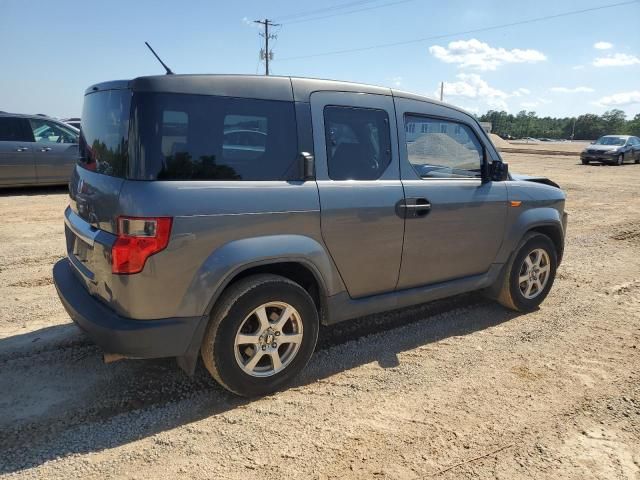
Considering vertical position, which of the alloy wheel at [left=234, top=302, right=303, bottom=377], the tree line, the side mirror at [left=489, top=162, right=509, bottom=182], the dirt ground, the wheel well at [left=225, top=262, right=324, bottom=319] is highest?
the tree line

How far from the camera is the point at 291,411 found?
2.94 metres

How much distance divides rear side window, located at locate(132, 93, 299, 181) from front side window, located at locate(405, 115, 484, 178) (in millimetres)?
1087

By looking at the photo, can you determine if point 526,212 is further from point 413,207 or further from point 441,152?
point 413,207

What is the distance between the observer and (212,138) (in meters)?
2.75

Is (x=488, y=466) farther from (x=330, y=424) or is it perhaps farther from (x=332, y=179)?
(x=332, y=179)

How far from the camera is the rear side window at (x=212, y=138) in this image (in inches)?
102

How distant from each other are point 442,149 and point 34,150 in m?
9.39

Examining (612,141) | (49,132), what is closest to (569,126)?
(612,141)

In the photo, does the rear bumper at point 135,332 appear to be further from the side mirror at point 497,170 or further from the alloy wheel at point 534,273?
the alloy wheel at point 534,273

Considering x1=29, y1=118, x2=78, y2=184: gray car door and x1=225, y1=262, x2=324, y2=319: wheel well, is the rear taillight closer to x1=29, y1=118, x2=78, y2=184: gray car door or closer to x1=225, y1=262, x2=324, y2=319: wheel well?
x1=225, y1=262, x2=324, y2=319: wheel well

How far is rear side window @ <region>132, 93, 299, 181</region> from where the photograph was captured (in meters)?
2.58

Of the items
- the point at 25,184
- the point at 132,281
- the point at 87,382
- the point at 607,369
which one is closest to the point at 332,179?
the point at 132,281

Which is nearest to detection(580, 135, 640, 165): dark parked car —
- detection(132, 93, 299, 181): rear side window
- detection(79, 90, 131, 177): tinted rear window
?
detection(132, 93, 299, 181): rear side window

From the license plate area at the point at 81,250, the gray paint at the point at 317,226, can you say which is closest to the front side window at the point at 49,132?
the gray paint at the point at 317,226
